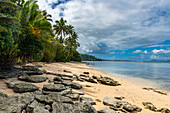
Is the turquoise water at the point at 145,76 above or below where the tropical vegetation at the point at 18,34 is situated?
below

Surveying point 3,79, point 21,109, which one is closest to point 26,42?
A: point 3,79

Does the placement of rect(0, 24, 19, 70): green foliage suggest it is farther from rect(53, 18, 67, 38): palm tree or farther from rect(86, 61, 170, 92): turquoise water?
rect(53, 18, 67, 38): palm tree

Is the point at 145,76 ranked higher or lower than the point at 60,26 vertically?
lower

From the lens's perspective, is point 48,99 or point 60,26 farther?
point 60,26

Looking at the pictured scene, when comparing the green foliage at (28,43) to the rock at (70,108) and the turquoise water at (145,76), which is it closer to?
the rock at (70,108)

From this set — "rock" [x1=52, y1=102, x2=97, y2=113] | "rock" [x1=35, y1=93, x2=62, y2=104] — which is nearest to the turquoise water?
"rock" [x1=52, y1=102, x2=97, y2=113]

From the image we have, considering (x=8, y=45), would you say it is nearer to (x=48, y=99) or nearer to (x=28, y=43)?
(x=28, y=43)

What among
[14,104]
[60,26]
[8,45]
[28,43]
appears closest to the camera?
[14,104]

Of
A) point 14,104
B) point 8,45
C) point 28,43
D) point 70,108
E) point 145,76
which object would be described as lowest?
point 145,76

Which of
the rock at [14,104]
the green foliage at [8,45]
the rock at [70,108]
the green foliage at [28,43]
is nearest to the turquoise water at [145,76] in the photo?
the rock at [70,108]

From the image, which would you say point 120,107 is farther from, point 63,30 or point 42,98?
point 63,30

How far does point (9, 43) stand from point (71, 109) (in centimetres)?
659

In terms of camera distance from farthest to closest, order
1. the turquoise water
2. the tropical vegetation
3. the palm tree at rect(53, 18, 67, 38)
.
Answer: the palm tree at rect(53, 18, 67, 38) < the turquoise water < the tropical vegetation

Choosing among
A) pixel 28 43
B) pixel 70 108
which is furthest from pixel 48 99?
pixel 28 43
